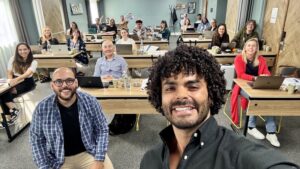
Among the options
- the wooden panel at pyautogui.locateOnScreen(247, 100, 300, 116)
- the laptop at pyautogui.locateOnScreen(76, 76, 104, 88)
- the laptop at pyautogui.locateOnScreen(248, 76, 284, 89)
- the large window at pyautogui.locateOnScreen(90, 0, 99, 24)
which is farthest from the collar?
the large window at pyautogui.locateOnScreen(90, 0, 99, 24)

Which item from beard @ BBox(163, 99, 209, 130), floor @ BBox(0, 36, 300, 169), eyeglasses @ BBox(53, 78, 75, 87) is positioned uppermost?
beard @ BBox(163, 99, 209, 130)

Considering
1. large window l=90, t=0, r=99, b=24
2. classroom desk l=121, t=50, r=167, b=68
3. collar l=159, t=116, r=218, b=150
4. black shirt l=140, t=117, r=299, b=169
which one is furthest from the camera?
large window l=90, t=0, r=99, b=24

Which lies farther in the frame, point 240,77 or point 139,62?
point 139,62

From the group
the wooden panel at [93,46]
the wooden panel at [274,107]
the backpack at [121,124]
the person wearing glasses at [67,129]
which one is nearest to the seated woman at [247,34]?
the wooden panel at [274,107]

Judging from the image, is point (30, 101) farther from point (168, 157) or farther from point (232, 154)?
point (232, 154)

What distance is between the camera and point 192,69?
0.90m

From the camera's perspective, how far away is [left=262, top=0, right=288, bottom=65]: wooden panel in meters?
3.82

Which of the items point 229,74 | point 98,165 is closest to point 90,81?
point 98,165

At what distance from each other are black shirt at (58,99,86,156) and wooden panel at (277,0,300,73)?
3740 millimetres

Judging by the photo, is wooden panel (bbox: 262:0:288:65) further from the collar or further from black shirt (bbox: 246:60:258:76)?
the collar

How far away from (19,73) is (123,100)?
6.83 ft

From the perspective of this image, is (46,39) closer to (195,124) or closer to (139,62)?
(139,62)

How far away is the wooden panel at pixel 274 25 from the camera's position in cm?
382

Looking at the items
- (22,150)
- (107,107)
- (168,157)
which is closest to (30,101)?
(22,150)
